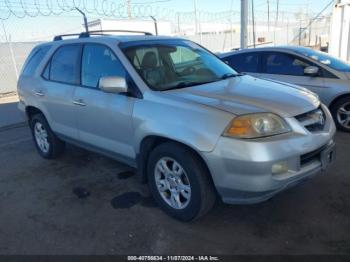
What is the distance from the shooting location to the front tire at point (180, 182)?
3062mm

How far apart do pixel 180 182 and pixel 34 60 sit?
3.35 metres

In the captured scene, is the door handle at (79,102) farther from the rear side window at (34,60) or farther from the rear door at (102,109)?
the rear side window at (34,60)

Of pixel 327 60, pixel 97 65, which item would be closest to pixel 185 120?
pixel 97 65

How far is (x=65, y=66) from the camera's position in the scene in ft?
15.0

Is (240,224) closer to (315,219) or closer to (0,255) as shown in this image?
(315,219)

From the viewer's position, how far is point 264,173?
9.04 feet

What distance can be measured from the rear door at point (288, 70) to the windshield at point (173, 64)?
2279 millimetres

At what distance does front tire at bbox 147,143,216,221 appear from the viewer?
121 inches

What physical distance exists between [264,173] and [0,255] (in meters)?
2.43

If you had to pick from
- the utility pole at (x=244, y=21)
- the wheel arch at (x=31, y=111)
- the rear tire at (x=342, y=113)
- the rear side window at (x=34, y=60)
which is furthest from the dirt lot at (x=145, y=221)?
the utility pole at (x=244, y=21)

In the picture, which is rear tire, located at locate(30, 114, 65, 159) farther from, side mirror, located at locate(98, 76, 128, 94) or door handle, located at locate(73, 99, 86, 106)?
side mirror, located at locate(98, 76, 128, 94)

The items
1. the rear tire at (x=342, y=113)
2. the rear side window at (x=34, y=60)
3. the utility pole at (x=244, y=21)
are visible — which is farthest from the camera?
the utility pole at (x=244, y=21)

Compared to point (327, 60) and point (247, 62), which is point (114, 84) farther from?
point (327, 60)

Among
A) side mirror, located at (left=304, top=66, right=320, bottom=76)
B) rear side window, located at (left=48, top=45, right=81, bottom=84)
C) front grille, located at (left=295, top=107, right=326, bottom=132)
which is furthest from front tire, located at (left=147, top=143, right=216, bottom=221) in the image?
side mirror, located at (left=304, top=66, right=320, bottom=76)
